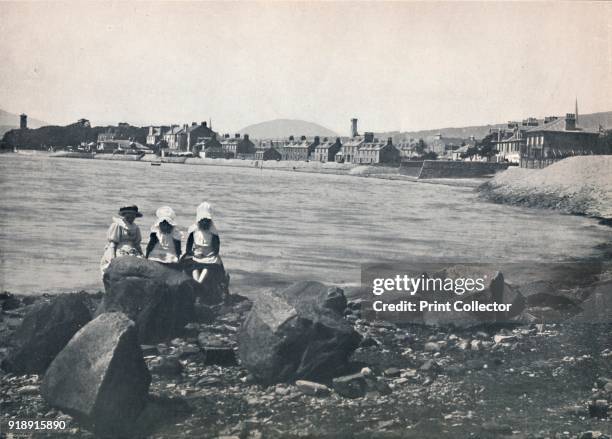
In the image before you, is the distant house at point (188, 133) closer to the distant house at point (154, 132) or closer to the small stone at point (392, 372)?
the distant house at point (154, 132)

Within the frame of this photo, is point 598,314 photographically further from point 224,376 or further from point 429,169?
point 429,169

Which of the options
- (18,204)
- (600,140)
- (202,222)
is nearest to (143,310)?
(202,222)

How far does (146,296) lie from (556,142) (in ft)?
76.1

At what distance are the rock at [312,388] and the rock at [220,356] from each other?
71 cm

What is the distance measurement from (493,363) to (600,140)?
10539 millimetres

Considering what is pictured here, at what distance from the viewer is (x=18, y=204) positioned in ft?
24.7

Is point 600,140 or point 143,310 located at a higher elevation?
point 600,140

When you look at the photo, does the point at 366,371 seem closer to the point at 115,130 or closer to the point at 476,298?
the point at 476,298

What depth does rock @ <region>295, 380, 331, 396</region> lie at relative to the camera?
4.84 m

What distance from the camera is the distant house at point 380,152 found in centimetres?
6053

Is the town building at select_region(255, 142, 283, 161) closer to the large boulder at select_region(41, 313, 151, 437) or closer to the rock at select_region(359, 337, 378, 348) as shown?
the rock at select_region(359, 337, 378, 348)

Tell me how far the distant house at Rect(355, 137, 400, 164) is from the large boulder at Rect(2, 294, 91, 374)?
55.2 metres

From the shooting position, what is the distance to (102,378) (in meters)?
4.16

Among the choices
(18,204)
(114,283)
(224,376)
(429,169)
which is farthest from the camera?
(429,169)
